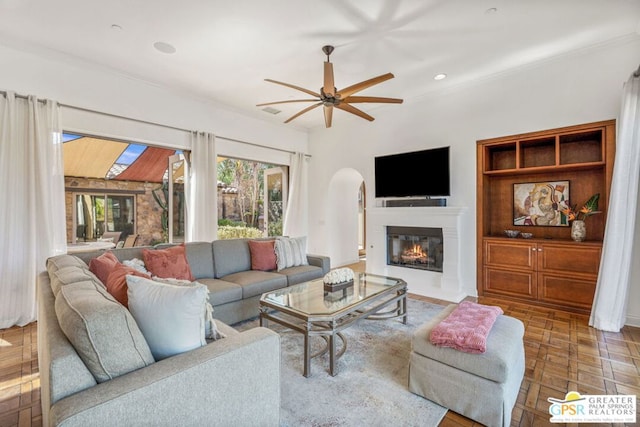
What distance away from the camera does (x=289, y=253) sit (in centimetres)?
410

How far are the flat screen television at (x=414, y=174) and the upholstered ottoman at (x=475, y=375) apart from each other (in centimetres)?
276

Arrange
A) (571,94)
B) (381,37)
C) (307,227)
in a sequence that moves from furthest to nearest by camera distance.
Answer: (307,227)
(571,94)
(381,37)

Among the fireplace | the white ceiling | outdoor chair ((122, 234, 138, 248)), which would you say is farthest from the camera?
outdoor chair ((122, 234, 138, 248))

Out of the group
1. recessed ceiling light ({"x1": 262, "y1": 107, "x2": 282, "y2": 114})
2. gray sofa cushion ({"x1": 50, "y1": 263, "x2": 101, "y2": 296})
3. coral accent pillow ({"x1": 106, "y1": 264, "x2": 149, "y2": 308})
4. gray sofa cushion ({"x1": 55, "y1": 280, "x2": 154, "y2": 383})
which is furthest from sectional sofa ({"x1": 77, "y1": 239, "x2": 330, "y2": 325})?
recessed ceiling light ({"x1": 262, "y1": 107, "x2": 282, "y2": 114})

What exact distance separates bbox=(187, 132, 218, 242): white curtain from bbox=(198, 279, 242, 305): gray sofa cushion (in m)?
1.60

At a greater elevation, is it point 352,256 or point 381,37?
point 381,37

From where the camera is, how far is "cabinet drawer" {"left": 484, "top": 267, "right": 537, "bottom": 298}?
12.7ft

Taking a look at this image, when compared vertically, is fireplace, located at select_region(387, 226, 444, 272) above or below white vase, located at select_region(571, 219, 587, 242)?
below

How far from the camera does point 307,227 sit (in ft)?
21.6

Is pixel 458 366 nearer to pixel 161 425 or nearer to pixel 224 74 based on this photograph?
pixel 161 425

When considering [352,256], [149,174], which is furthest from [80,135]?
[352,256]

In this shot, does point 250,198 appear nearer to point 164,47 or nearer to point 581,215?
point 164,47

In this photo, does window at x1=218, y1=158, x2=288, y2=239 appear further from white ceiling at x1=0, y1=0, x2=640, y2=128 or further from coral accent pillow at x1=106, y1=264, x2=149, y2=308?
coral accent pillow at x1=106, y1=264, x2=149, y2=308

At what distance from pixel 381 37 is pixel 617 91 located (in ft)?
8.90
